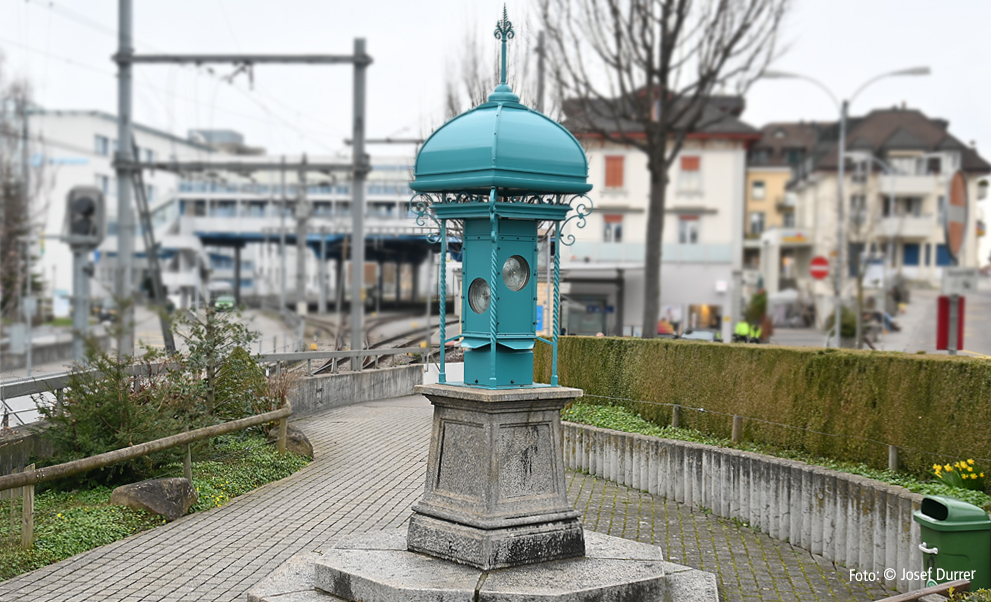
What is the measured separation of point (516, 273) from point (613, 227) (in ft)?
137

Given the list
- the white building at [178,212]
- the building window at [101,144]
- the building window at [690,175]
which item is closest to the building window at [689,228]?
the building window at [690,175]

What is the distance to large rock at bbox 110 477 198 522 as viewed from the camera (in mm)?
10336

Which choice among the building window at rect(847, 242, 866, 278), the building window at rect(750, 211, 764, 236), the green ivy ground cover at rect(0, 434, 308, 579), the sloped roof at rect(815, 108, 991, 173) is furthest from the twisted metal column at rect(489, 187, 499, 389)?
the building window at rect(750, 211, 764, 236)

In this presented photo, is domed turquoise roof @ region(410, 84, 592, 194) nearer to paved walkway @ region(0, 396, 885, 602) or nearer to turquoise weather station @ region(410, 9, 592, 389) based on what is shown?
turquoise weather station @ region(410, 9, 592, 389)

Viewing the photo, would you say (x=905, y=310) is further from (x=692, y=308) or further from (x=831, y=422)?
(x=831, y=422)

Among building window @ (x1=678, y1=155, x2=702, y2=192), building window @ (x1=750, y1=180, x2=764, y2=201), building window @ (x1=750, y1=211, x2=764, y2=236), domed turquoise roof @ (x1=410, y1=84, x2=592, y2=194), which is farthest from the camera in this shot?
building window @ (x1=750, y1=180, x2=764, y2=201)

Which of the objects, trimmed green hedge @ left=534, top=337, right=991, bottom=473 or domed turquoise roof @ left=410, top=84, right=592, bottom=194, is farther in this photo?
trimmed green hedge @ left=534, top=337, right=991, bottom=473

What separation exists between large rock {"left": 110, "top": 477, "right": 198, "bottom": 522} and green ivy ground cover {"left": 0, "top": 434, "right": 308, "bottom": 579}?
0.33 feet

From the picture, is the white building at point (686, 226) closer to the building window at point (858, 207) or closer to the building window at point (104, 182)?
the building window at point (858, 207)

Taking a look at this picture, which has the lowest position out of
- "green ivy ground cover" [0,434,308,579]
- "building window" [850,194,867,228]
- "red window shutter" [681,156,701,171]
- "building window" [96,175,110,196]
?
"green ivy ground cover" [0,434,308,579]

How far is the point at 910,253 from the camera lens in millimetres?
73562

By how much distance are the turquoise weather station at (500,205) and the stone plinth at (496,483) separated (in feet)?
1.01

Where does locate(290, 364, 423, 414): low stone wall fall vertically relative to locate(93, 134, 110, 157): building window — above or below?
below

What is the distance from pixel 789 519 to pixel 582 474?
13.3ft
